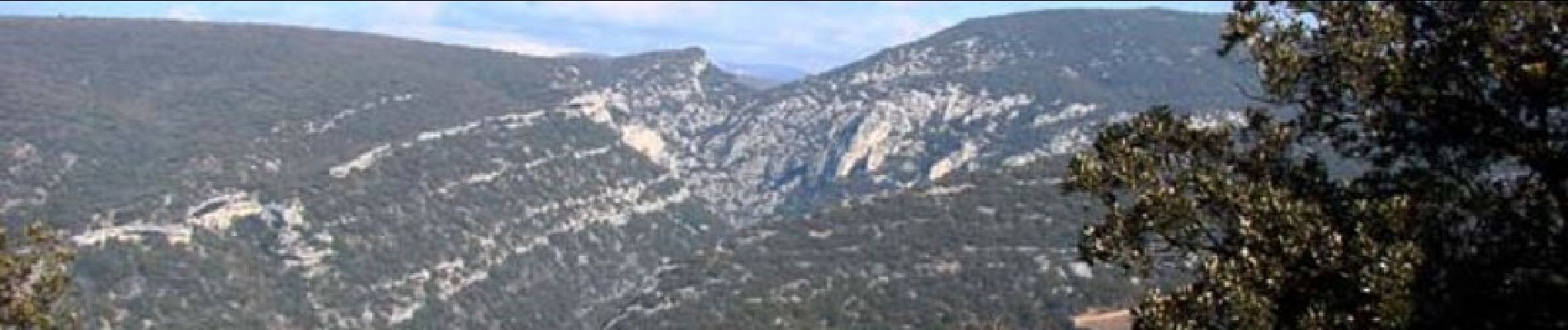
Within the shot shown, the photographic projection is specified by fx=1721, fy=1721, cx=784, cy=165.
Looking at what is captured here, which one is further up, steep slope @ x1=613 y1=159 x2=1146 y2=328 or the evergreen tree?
the evergreen tree

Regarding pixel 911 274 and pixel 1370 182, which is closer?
pixel 1370 182

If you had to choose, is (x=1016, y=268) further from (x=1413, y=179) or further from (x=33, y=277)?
(x=1413, y=179)

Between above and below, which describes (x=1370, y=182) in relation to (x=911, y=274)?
above

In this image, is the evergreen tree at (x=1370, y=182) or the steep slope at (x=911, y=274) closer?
the evergreen tree at (x=1370, y=182)

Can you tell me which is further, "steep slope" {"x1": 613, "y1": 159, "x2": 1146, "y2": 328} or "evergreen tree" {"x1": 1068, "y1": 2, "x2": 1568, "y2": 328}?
"steep slope" {"x1": 613, "y1": 159, "x2": 1146, "y2": 328}

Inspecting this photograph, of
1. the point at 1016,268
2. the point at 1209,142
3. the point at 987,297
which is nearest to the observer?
the point at 1209,142

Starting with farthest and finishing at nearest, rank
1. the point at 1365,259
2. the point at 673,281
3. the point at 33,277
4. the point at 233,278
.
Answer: the point at 233,278, the point at 673,281, the point at 33,277, the point at 1365,259

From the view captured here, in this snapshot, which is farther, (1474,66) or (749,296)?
(749,296)

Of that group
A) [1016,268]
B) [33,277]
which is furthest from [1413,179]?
[1016,268]

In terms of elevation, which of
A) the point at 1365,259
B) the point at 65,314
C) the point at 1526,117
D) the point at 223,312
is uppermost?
the point at 1526,117

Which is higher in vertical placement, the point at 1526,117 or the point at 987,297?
the point at 1526,117

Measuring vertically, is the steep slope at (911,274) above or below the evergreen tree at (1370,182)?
below
